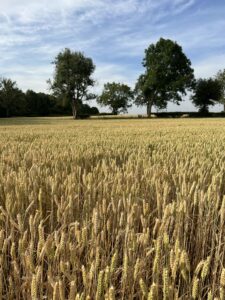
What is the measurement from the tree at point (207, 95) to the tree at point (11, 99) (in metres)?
31.2

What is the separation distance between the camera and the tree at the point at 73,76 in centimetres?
5031

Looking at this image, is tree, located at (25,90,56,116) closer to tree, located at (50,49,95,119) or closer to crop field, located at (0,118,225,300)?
tree, located at (50,49,95,119)

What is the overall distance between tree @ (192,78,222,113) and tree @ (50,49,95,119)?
25.6 metres

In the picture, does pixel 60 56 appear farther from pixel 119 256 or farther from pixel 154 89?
pixel 119 256

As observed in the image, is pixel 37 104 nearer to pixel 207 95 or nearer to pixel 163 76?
pixel 163 76

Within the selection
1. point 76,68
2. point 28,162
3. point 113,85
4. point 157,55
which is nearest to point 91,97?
point 76,68

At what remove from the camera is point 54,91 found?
5128 cm

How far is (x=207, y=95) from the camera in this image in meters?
70.4

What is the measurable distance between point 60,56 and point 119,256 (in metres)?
52.9

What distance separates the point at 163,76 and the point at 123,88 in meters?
25.1

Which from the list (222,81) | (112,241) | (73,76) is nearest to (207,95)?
(222,81)

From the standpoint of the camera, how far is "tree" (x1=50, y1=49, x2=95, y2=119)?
50.3m

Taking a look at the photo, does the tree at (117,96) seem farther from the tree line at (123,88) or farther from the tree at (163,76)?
the tree at (163,76)

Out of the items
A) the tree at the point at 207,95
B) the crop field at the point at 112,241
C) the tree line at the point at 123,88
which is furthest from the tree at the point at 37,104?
the crop field at the point at 112,241
